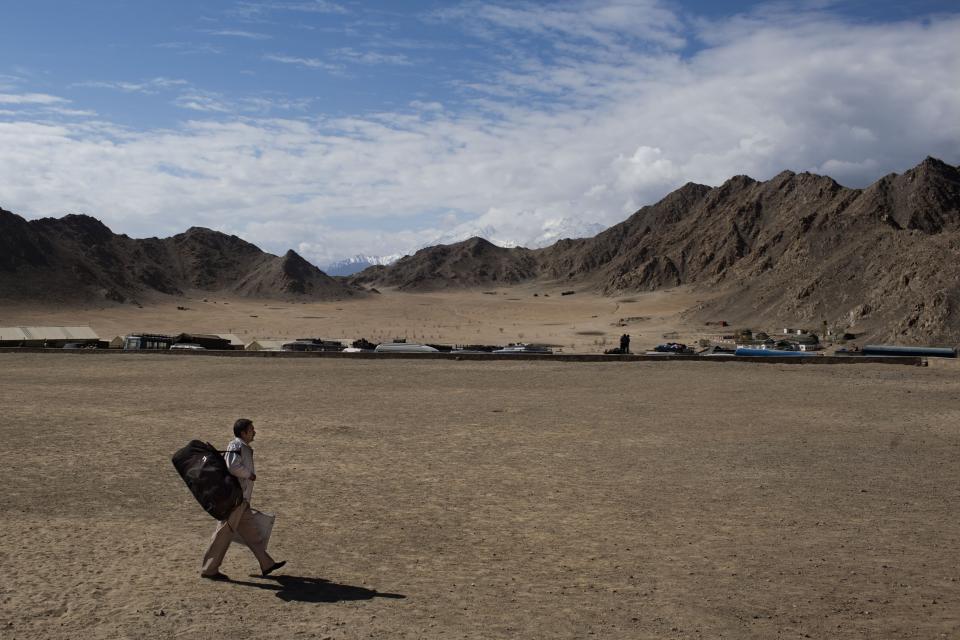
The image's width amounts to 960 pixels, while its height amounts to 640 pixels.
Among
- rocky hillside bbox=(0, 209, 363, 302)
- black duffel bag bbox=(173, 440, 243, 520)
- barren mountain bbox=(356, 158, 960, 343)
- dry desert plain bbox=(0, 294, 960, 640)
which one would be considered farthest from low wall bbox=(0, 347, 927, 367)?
rocky hillside bbox=(0, 209, 363, 302)

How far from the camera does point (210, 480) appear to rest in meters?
8.60

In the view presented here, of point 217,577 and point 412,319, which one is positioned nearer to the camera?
point 217,577

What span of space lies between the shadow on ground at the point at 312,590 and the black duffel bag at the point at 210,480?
0.89 meters

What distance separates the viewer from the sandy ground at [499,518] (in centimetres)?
820

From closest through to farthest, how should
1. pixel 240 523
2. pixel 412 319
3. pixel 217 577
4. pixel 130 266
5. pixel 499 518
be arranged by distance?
pixel 240 523
pixel 217 577
pixel 499 518
pixel 412 319
pixel 130 266

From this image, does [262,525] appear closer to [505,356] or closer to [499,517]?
[499,517]

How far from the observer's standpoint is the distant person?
28.9ft

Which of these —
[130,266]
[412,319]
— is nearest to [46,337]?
[412,319]

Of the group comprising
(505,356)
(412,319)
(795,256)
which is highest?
(795,256)

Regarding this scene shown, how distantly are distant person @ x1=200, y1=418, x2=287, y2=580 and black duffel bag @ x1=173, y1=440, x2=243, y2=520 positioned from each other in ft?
0.34

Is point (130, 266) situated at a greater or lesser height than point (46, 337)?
greater

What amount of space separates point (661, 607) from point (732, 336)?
63.1m

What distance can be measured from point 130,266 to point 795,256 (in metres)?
96.1

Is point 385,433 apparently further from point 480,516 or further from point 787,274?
point 787,274
